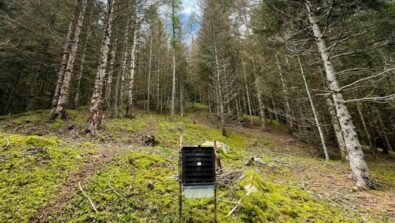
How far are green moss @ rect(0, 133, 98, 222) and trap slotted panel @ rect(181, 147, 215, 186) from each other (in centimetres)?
214

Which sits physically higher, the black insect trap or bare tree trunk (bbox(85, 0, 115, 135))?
bare tree trunk (bbox(85, 0, 115, 135))

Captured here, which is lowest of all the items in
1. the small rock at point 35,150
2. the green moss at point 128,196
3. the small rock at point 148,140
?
the green moss at point 128,196

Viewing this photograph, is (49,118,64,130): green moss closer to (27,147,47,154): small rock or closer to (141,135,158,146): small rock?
(141,135,158,146): small rock

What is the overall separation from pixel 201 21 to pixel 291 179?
14.3 meters

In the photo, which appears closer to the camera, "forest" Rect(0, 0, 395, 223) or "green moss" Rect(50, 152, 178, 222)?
"green moss" Rect(50, 152, 178, 222)

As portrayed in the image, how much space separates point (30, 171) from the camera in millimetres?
3994

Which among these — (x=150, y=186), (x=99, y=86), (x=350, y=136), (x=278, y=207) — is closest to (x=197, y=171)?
(x=150, y=186)

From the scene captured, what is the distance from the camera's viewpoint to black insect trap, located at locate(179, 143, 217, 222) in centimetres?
285

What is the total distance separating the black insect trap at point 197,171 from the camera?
2.85 m

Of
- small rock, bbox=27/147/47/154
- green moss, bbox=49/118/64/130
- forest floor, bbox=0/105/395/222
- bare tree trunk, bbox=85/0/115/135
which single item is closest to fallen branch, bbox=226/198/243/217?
forest floor, bbox=0/105/395/222

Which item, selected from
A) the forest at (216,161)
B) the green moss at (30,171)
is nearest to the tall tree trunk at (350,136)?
the forest at (216,161)

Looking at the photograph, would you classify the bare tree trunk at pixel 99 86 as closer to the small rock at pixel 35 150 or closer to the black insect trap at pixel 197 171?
the small rock at pixel 35 150

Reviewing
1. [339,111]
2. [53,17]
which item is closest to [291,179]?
[339,111]

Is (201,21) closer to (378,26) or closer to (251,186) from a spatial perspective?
(378,26)
